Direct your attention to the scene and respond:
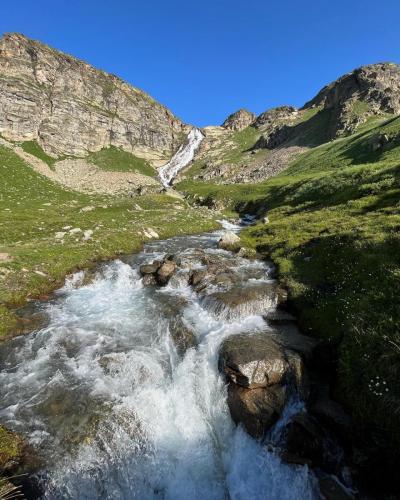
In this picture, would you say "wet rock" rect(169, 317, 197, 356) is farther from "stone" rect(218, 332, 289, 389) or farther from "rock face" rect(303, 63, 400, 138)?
"rock face" rect(303, 63, 400, 138)

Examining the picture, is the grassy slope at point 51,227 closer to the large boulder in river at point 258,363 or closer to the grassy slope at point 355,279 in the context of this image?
the large boulder in river at point 258,363

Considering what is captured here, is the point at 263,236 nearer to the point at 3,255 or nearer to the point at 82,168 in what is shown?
the point at 3,255

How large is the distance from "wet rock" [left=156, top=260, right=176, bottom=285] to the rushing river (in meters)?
5.03

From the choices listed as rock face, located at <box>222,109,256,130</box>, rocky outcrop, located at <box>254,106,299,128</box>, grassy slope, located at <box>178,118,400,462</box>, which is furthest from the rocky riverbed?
rock face, located at <box>222,109,256,130</box>

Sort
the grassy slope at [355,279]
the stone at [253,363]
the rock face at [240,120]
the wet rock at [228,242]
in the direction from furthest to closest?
the rock face at [240,120], the wet rock at [228,242], the stone at [253,363], the grassy slope at [355,279]

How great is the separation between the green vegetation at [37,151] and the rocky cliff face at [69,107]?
7.58ft

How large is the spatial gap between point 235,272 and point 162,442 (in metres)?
12.7

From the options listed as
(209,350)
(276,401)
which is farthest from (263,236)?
(276,401)

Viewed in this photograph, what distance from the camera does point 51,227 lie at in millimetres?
34906

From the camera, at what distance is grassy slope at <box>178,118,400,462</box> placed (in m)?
9.85

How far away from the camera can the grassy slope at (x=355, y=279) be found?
985cm

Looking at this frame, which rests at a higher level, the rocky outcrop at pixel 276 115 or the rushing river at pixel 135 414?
the rocky outcrop at pixel 276 115

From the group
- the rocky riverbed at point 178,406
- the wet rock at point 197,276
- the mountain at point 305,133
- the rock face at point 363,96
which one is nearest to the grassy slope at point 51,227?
the rocky riverbed at point 178,406

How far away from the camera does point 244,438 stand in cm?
1056
